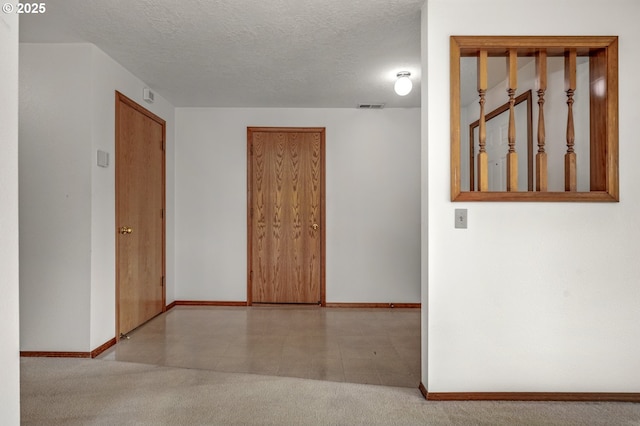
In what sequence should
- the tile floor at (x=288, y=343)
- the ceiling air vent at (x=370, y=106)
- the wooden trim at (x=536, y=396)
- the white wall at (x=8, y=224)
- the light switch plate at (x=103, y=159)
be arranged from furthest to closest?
the ceiling air vent at (x=370, y=106) < the light switch plate at (x=103, y=159) < the tile floor at (x=288, y=343) < the wooden trim at (x=536, y=396) < the white wall at (x=8, y=224)

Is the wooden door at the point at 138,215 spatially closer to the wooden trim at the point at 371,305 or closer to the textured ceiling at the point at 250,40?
the textured ceiling at the point at 250,40

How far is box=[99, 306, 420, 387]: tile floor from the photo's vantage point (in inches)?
126

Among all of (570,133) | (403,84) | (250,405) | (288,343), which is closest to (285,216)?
(288,343)

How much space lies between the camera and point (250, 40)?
11.0 feet

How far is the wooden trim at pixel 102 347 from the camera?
347 cm

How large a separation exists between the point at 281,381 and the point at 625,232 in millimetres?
2225

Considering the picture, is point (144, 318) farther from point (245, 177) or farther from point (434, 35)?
point (434, 35)

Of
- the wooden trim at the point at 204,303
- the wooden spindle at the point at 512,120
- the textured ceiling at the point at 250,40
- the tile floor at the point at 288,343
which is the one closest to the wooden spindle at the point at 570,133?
the wooden spindle at the point at 512,120

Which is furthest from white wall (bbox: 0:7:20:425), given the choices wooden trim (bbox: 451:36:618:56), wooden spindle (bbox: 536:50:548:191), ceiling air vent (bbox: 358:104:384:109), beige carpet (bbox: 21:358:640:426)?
ceiling air vent (bbox: 358:104:384:109)

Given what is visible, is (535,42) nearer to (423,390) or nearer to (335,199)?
(423,390)

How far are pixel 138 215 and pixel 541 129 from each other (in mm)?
3441

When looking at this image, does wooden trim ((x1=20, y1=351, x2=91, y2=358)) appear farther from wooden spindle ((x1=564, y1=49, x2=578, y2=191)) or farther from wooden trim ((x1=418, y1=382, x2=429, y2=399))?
wooden spindle ((x1=564, y1=49, x2=578, y2=191))

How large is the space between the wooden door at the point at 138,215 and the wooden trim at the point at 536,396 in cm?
271

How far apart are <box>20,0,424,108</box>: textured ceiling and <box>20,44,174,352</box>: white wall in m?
0.24
